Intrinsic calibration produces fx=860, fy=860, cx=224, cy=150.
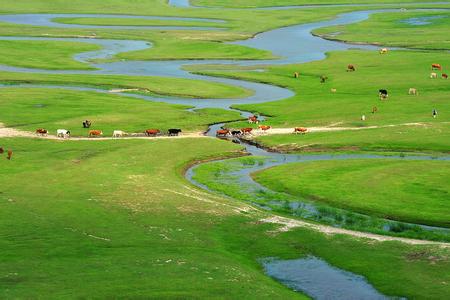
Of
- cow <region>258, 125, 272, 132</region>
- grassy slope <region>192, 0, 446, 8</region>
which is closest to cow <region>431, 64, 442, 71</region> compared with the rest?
cow <region>258, 125, 272, 132</region>

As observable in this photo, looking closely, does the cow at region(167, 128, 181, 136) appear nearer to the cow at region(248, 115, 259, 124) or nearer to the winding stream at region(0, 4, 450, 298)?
the winding stream at region(0, 4, 450, 298)

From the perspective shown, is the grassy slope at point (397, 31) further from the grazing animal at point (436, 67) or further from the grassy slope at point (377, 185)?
the grassy slope at point (377, 185)

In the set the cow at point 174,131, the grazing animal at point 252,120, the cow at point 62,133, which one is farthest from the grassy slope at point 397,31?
the cow at point 62,133

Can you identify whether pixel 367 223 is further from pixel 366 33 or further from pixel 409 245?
pixel 366 33

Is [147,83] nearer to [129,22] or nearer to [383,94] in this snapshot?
[383,94]

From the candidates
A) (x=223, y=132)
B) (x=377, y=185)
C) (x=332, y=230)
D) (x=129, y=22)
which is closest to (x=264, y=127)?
(x=223, y=132)

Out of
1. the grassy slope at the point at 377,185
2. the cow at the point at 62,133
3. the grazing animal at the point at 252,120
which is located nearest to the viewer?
the grassy slope at the point at 377,185

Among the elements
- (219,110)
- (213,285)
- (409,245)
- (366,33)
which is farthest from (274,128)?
(366,33)
